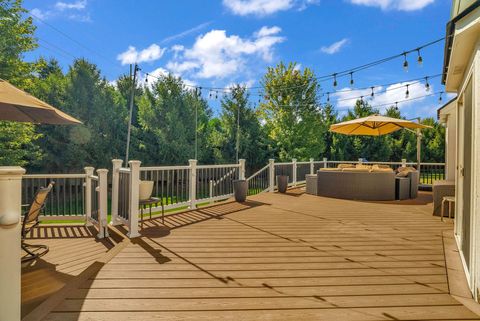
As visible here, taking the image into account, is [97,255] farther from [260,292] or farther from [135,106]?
[135,106]

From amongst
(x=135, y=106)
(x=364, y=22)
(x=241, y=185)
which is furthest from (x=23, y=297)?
(x=135, y=106)

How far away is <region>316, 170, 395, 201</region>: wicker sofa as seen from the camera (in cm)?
809

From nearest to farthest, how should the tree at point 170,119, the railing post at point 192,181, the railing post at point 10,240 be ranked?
the railing post at point 10,240 → the railing post at point 192,181 → the tree at point 170,119

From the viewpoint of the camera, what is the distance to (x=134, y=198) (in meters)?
4.50

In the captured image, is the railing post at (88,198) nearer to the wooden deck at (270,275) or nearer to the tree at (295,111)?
the wooden deck at (270,275)

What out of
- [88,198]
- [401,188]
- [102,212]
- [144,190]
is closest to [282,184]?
[401,188]

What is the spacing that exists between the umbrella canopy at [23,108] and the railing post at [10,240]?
6.05ft

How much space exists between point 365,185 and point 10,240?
7813 mm

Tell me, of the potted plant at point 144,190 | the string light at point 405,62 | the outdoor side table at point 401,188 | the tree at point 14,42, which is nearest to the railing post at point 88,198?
the potted plant at point 144,190

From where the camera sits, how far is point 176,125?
2288 cm

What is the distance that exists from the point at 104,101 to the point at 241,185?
57.6 ft

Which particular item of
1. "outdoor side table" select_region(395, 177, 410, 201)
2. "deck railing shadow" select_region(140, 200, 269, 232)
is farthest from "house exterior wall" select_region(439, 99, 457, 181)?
"deck railing shadow" select_region(140, 200, 269, 232)

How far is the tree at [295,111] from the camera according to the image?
67.5ft

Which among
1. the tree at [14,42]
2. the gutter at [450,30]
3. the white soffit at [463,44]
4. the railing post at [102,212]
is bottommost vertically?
the railing post at [102,212]
